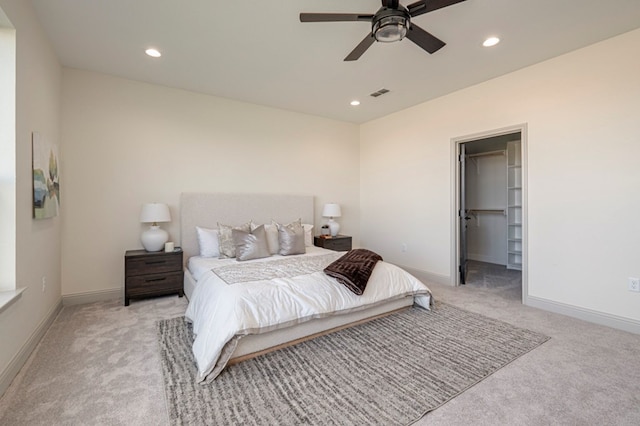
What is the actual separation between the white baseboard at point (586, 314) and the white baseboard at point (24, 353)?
4814 millimetres

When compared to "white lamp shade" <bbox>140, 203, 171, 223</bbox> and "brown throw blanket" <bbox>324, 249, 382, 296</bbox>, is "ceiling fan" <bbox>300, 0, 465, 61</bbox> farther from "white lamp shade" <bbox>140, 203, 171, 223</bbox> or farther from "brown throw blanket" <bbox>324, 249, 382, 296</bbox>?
"white lamp shade" <bbox>140, 203, 171, 223</bbox>

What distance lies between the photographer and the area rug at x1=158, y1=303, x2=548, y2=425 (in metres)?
1.70

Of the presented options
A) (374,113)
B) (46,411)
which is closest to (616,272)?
(374,113)

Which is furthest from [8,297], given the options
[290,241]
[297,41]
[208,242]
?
[297,41]

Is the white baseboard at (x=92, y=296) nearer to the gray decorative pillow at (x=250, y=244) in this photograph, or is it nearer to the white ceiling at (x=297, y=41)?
the gray decorative pillow at (x=250, y=244)

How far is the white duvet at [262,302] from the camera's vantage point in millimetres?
2070

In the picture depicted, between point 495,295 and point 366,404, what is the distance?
2.96 metres

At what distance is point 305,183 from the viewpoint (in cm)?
526

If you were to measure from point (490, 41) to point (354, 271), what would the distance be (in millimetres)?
2640

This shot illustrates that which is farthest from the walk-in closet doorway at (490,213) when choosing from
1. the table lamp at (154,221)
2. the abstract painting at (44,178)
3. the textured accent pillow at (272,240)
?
the abstract painting at (44,178)

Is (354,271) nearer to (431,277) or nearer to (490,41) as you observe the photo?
(431,277)

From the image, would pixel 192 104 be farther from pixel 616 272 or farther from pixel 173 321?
pixel 616 272

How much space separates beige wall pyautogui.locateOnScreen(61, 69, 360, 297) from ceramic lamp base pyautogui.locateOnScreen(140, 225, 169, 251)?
10.9 inches

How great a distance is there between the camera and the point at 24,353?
2205 mm
